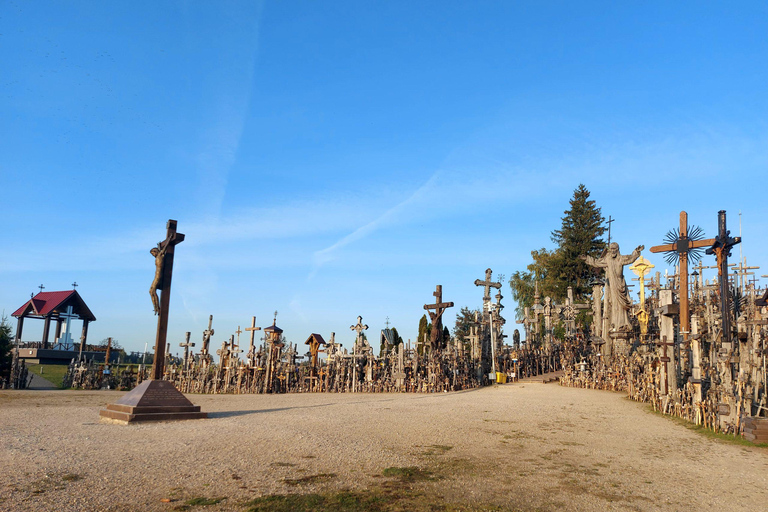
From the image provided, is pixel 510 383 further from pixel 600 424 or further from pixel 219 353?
pixel 219 353

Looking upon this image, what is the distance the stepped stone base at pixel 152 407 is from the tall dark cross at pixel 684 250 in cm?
1343

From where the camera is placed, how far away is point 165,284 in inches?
547

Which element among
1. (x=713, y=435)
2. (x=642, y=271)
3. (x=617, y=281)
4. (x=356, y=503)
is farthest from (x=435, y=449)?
(x=617, y=281)

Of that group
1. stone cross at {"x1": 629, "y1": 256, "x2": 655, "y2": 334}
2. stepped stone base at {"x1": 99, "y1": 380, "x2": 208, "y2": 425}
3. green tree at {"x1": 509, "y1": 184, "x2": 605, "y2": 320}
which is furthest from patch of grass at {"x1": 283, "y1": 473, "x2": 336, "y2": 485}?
green tree at {"x1": 509, "y1": 184, "x2": 605, "y2": 320}

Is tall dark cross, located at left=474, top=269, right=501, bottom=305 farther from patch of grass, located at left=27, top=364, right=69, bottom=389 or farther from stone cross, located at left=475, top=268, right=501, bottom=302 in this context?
patch of grass, located at left=27, top=364, right=69, bottom=389

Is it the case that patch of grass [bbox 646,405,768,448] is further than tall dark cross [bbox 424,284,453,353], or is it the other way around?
tall dark cross [bbox 424,284,453,353]

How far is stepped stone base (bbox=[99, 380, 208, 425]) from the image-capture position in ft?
39.0

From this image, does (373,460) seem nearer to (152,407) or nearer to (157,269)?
(152,407)

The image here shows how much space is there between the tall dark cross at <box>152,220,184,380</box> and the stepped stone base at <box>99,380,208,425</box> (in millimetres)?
731

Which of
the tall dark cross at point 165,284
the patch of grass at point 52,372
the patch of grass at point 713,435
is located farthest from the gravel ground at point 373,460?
the patch of grass at point 52,372

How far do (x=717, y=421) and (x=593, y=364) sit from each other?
493 inches

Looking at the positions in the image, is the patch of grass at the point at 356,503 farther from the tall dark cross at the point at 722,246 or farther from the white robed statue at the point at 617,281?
the white robed statue at the point at 617,281

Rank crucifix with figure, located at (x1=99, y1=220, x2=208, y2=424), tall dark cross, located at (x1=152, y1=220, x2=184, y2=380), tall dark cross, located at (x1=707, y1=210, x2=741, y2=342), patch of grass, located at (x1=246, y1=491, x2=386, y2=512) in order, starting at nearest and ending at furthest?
patch of grass, located at (x1=246, y1=491, x2=386, y2=512) → crucifix with figure, located at (x1=99, y1=220, x2=208, y2=424) → tall dark cross, located at (x1=152, y1=220, x2=184, y2=380) → tall dark cross, located at (x1=707, y1=210, x2=741, y2=342)

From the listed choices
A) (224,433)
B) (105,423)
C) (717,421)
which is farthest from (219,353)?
(717,421)
